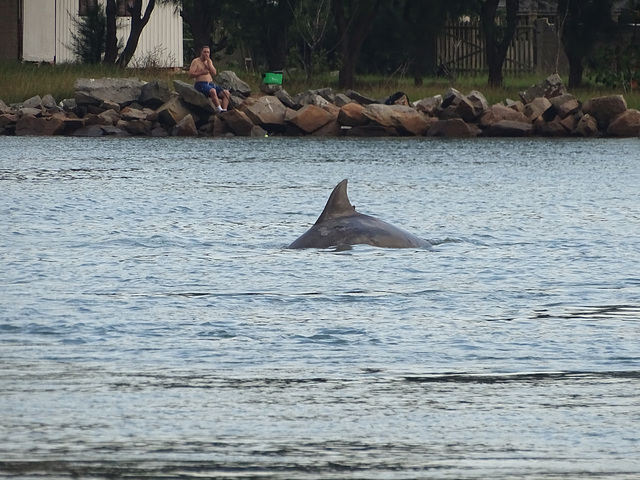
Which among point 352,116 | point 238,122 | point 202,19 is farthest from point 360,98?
point 202,19

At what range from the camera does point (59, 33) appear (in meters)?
43.5

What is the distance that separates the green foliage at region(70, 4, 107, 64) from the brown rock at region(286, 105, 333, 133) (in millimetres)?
10895

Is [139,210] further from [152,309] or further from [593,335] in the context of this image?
[593,335]

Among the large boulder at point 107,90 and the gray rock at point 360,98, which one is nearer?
the large boulder at point 107,90

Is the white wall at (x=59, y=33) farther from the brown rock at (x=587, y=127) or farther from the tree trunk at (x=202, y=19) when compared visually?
the brown rock at (x=587, y=127)

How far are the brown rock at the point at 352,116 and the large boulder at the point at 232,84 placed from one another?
3330mm

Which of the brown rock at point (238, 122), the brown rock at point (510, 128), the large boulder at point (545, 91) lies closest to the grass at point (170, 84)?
the large boulder at point (545, 91)

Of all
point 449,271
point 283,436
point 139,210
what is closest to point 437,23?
point 139,210

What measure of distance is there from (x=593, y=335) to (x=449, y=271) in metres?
2.91

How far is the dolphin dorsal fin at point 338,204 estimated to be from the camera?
36.0 ft

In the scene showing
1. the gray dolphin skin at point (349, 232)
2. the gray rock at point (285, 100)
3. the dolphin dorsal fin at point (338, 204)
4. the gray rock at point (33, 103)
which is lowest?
the gray dolphin skin at point (349, 232)

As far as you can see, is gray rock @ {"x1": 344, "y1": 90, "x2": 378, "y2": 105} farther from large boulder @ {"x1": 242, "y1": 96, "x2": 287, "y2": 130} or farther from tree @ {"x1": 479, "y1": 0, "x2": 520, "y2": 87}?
tree @ {"x1": 479, "y1": 0, "x2": 520, "y2": 87}

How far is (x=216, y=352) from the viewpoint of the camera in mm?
7047

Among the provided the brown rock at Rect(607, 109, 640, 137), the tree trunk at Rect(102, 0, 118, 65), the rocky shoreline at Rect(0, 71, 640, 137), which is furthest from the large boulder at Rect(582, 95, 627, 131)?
the tree trunk at Rect(102, 0, 118, 65)
